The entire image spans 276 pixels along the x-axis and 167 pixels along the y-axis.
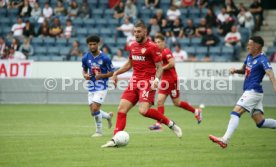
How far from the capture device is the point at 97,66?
16656 mm

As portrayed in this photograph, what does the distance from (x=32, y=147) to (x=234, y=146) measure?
3784 millimetres

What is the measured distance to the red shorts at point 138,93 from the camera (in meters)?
13.9

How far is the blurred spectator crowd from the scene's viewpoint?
29.8 meters

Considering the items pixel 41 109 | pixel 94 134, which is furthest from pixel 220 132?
pixel 41 109

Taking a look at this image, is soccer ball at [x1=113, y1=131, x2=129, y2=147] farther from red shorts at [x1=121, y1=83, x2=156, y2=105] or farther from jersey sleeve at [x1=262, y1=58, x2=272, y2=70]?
jersey sleeve at [x1=262, y1=58, x2=272, y2=70]

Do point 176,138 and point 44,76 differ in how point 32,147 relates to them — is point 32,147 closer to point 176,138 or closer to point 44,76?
point 176,138

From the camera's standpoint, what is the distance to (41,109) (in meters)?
25.3

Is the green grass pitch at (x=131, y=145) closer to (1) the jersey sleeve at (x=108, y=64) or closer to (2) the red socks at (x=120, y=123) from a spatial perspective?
(2) the red socks at (x=120, y=123)

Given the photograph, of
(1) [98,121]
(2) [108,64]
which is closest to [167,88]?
(2) [108,64]

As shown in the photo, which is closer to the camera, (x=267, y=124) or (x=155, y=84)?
(x=155, y=84)

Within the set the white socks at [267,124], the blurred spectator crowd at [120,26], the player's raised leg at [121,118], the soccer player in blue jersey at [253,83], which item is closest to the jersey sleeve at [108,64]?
the player's raised leg at [121,118]

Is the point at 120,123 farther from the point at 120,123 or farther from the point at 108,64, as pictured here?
the point at 108,64

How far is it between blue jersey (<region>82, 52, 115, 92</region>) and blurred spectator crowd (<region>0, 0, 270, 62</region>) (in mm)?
11715

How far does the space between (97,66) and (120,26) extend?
1532 cm
